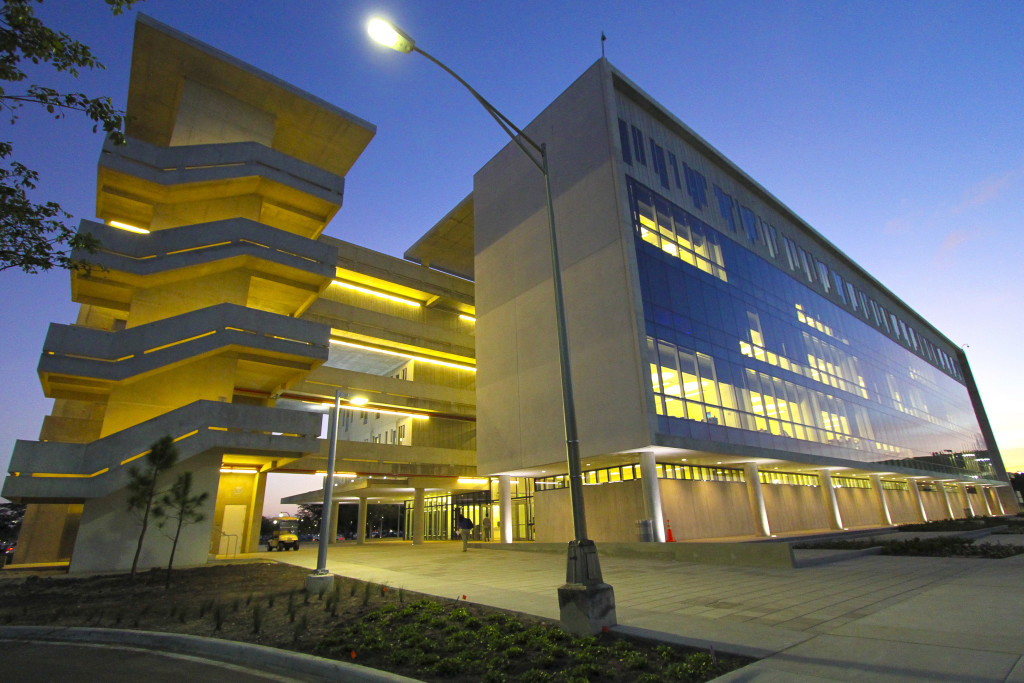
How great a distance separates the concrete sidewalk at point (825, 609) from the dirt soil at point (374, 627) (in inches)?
35.1

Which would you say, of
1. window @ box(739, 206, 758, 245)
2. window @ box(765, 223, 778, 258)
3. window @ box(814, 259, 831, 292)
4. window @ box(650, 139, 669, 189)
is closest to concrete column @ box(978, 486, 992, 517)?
window @ box(814, 259, 831, 292)

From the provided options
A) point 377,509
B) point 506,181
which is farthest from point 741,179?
point 377,509

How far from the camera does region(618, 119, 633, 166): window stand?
2908 cm

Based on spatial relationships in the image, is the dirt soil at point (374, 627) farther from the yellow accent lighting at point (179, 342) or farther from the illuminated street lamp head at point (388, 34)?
the illuminated street lamp head at point (388, 34)

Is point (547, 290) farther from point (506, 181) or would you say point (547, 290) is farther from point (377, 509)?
point (377, 509)

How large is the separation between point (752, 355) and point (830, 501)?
13.9 metres

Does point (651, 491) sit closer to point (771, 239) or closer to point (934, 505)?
point (771, 239)

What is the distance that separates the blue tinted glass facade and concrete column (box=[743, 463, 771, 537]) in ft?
5.94

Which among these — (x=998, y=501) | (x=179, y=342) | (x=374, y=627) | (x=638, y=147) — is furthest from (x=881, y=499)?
(x=179, y=342)

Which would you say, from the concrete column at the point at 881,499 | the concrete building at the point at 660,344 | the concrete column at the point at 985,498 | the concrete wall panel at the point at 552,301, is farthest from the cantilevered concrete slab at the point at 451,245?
the concrete column at the point at 985,498

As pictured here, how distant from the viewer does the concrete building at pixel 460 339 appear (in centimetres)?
2267

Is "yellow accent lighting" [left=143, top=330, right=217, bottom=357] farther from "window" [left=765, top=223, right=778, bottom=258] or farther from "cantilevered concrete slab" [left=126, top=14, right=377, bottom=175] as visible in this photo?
"window" [left=765, top=223, right=778, bottom=258]

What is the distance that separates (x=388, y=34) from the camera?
30.8 feet

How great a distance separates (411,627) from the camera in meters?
8.62
